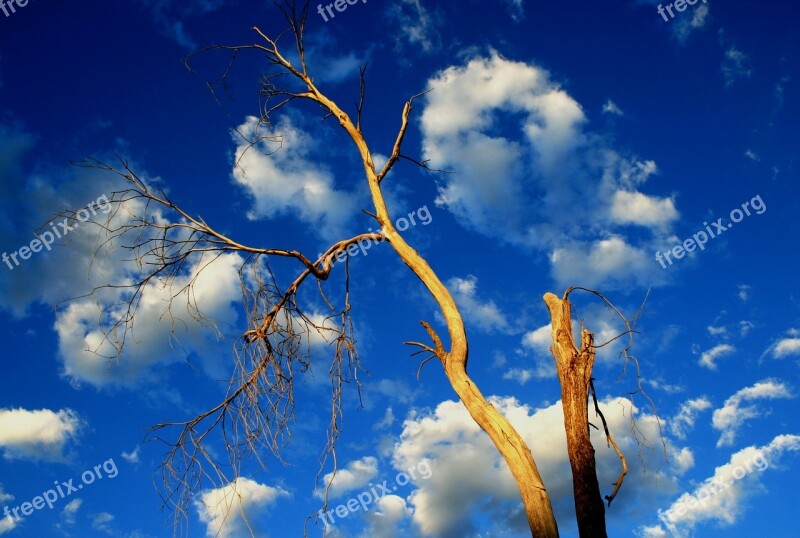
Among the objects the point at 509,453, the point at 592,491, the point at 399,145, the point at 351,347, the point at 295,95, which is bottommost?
the point at 592,491

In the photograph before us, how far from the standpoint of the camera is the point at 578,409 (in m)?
4.30

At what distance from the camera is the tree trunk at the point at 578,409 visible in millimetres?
3943

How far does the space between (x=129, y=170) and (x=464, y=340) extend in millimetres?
3024

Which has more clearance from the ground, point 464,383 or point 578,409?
point 464,383

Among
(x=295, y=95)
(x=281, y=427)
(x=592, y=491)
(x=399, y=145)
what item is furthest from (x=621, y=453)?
(x=295, y=95)

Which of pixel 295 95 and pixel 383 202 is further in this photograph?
pixel 295 95

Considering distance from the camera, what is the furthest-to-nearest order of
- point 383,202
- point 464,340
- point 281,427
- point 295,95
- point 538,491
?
point 295,95
point 383,202
point 281,427
point 464,340
point 538,491

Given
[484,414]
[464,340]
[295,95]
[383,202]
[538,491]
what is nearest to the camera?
[538,491]

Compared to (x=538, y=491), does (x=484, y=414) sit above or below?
above

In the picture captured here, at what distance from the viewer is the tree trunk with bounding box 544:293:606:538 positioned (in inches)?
155

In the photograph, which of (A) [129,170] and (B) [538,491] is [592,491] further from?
(A) [129,170]

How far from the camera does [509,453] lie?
13.2 feet

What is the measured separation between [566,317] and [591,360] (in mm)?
387

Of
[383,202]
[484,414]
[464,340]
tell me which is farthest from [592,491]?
[383,202]
